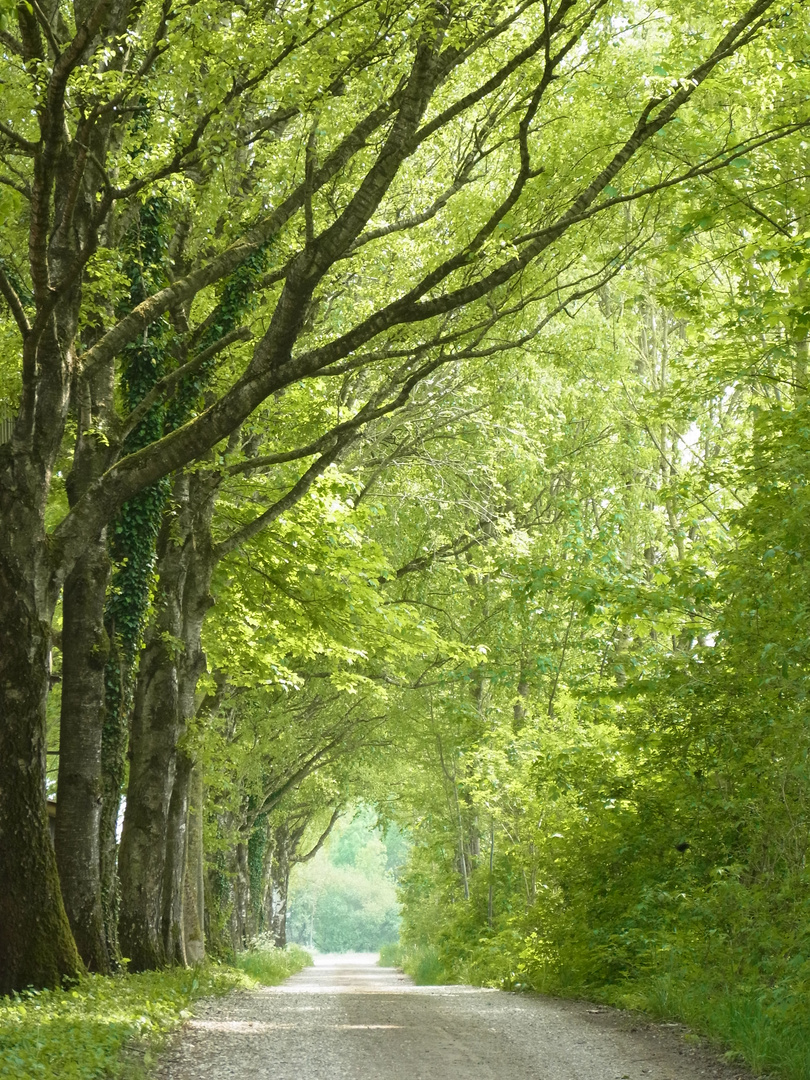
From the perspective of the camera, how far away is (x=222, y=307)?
13.6 metres

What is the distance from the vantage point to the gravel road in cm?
746

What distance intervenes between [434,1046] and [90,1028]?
301 centimetres

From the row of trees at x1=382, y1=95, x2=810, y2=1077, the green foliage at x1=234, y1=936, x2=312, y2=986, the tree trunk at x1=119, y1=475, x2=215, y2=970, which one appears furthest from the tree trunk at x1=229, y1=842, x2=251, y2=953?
the tree trunk at x1=119, y1=475, x2=215, y2=970

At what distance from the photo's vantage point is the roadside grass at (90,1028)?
6094 mm

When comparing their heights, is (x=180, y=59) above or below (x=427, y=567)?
above

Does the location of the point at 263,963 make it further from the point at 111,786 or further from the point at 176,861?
the point at 111,786

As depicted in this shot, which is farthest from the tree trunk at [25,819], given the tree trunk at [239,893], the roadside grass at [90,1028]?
the tree trunk at [239,893]

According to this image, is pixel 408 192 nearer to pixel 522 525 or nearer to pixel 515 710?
pixel 522 525

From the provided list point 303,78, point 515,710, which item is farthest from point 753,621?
point 515,710

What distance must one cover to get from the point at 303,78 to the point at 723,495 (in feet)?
42.8

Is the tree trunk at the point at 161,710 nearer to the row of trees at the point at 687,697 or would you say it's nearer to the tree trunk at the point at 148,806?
the tree trunk at the point at 148,806

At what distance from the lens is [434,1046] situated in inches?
349

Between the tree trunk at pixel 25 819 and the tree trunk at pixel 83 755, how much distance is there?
141cm

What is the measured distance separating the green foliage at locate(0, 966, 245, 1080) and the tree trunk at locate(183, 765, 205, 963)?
6669mm
